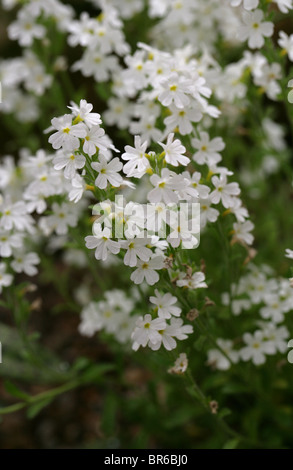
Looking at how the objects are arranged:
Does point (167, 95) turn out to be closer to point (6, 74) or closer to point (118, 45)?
point (118, 45)

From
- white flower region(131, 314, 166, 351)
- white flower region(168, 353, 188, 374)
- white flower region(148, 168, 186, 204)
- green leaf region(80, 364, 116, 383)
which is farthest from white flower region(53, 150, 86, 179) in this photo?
green leaf region(80, 364, 116, 383)

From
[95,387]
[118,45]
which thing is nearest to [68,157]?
[118,45]

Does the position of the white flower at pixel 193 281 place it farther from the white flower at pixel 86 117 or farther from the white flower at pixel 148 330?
the white flower at pixel 86 117

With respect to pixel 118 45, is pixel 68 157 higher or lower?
lower

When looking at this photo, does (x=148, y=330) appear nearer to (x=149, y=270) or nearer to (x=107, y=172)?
(x=149, y=270)

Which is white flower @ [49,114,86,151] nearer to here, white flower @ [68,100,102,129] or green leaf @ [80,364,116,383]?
white flower @ [68,100,102,129]
